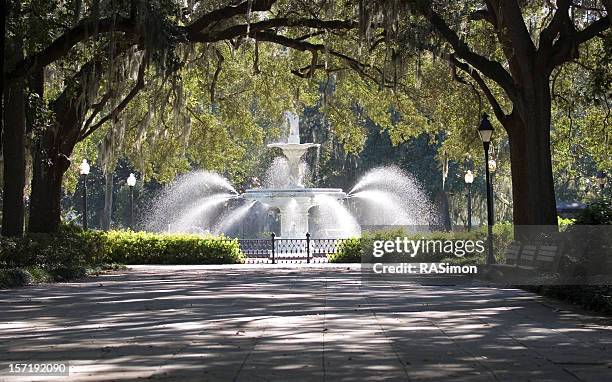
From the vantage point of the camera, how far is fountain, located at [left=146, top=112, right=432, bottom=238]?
3719cm

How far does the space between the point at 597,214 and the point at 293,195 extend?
21.1 m

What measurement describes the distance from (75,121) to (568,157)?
17.9m

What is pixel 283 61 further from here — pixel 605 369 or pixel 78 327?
pixel 605 369

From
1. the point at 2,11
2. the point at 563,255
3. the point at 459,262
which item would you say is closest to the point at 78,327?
the point at 2,11

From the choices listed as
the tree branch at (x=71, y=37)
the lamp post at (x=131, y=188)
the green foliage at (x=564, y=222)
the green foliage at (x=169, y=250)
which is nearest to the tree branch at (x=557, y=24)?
the green foliage at (x=564, y=222)

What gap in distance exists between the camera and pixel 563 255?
16719 millimetres

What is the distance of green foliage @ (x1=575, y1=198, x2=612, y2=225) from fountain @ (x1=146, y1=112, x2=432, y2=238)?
2011cm

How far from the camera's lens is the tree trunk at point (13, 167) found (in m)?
22.0

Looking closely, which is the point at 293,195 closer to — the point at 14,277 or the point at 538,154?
the point at 538,154

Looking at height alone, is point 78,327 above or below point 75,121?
below

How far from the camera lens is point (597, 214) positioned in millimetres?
16141

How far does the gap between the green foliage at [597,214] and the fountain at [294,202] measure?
792 inches

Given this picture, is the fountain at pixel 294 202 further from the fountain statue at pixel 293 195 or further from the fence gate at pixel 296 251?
the fence gate at pixel 296 251

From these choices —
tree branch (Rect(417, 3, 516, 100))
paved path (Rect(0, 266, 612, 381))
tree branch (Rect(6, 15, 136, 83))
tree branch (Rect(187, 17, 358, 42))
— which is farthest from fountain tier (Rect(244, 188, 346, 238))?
paved path (Rect(0, 266, 612, 381))
